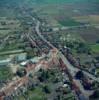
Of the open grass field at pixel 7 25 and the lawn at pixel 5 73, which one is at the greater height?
the lawn at pixel 5 73

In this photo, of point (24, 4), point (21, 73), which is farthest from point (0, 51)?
point (24, 4)

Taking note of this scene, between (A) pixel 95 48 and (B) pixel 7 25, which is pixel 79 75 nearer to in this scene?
(A) pixel 95 48

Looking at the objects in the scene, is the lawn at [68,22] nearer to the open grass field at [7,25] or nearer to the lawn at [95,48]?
the open grass field at [7,25]

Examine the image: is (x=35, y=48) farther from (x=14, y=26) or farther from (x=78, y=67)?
(x=14, y=26)

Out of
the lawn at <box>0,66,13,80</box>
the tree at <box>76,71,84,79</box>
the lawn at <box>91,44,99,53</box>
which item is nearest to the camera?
the lawn at <box>0,66,13,80</box>

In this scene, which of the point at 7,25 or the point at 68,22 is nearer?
the point at 7,25

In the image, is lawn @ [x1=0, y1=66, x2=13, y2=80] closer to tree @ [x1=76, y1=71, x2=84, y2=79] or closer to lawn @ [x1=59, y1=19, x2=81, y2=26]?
tree @ [x1=76, y1=71, x2=84, y2=79]

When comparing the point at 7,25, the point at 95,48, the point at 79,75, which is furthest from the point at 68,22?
the point at 79,75

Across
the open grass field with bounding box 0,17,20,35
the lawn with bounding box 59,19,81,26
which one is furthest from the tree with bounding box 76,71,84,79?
the lawn with bounding box 59,19,81,26

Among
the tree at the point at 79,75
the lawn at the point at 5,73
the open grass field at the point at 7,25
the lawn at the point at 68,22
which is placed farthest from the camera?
the lawn at the point at 68,22

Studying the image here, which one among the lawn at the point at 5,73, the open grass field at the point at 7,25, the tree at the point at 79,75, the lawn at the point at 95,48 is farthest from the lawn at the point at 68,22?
the tree at the point at 79,75

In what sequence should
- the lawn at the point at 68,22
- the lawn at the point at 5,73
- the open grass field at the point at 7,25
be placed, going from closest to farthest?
the lawn at the point at 5,73, the open grass field at the point at 7,25, the lawn at the point at 68,22
